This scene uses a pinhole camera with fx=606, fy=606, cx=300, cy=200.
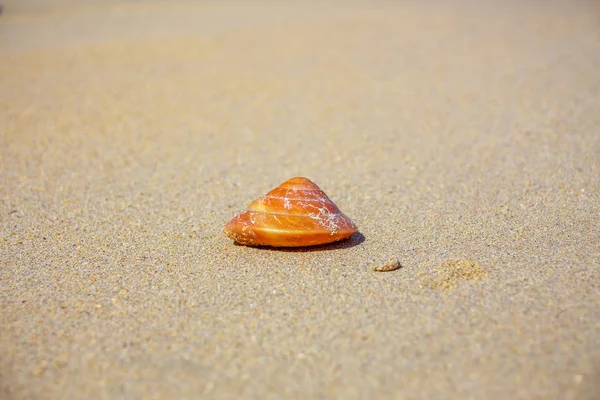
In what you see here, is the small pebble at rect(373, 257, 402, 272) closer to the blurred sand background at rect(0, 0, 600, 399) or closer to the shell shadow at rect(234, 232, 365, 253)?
the blurred sand background at rect(0, 0, 600, 399)

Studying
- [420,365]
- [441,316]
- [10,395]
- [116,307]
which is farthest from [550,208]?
[10,395]

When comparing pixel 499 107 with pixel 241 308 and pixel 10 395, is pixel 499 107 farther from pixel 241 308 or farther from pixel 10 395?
pixel 10 395

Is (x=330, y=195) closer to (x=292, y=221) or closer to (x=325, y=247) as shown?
(x=325, y=247)

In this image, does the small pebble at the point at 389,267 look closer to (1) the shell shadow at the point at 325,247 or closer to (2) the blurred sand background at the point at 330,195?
(2) the blurred sand background at the point at 330,195

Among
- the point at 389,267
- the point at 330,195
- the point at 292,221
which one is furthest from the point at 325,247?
the point at 330,195

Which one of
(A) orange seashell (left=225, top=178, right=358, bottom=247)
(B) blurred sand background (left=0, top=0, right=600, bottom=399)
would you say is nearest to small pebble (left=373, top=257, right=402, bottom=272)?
(B) blurred sand background (left=0, top=0, right=600, bottom=399)
